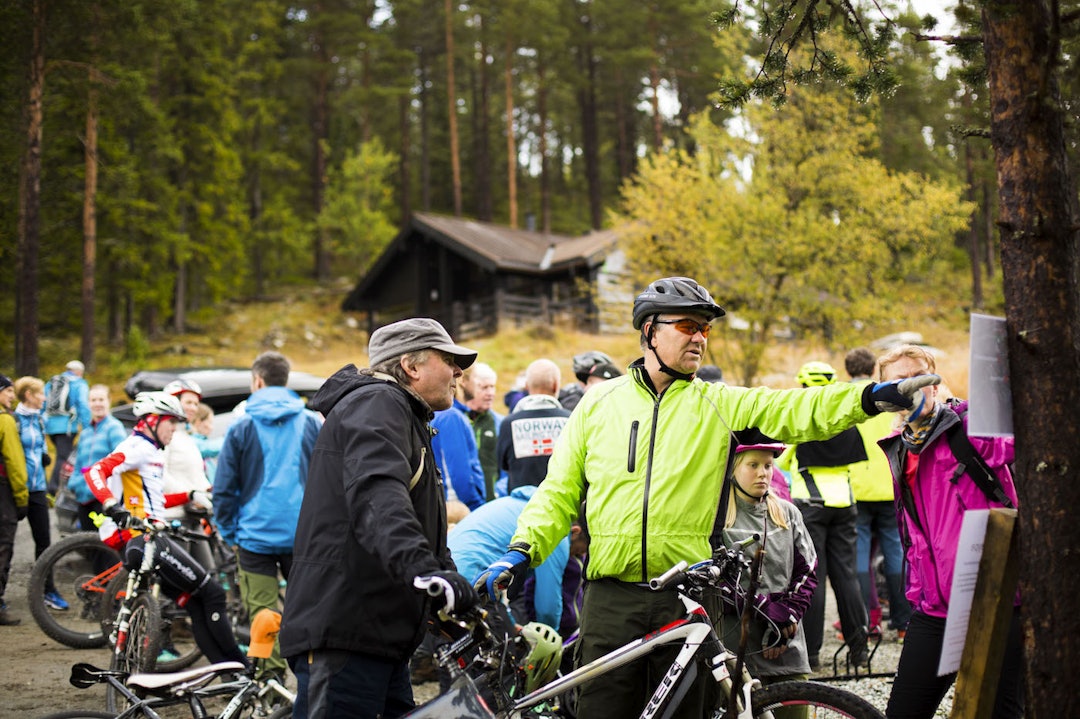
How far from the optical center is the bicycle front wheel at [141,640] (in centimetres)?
550

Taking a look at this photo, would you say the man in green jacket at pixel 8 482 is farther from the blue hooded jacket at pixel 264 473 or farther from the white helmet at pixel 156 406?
the blue hooded jacket at pixel 264 473

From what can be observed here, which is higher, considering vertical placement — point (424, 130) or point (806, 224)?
point (424, 130)

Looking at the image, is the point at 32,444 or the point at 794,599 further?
the point at 32,444

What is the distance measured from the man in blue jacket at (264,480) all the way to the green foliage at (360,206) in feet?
112

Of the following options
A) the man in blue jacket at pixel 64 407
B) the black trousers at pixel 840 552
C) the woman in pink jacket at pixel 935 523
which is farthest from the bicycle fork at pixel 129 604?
the man in blue jacket at pixel 64 407

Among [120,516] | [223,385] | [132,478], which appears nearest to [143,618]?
[120,516]

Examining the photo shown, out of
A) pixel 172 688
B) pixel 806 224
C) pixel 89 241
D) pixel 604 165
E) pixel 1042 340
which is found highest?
pixel 604 165

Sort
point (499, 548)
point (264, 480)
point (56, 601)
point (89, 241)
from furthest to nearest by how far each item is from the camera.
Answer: point (89, 241) < point (56, 601) < point (264, 480) < point (499, 548)

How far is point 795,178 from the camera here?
19.5 m

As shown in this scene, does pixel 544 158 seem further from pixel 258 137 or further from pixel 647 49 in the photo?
pixel 258 137

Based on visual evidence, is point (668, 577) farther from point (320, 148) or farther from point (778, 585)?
point (320, 148)

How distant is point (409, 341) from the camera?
325 centimetres

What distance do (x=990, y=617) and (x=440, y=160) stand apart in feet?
156

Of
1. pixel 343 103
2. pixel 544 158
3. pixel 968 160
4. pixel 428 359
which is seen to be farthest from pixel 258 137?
pixel 428 359
